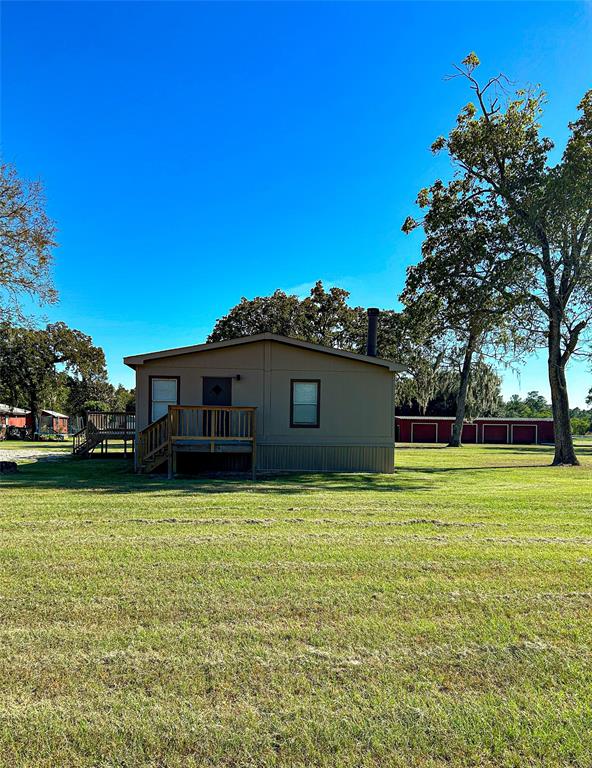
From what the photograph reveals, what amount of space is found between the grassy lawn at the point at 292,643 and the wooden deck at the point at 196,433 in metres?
5.18

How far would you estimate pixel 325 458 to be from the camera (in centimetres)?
1360

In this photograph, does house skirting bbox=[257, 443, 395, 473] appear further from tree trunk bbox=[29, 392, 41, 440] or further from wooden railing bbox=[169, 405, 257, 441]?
tree trunk bbox=[29, 392, 41, 440]

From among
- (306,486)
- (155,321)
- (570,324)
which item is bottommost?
(306,486)

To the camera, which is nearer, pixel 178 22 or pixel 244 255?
pixel 178 22

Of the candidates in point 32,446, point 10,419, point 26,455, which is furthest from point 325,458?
point 10,419

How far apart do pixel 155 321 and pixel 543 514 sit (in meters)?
29.4

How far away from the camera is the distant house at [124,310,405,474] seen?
13141mm

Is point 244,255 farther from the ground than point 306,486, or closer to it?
farther from the ground

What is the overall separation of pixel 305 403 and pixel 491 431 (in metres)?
37.1

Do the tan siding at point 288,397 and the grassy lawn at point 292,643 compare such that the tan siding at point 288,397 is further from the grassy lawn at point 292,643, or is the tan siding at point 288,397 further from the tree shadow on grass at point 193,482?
the grassy lawn at point 292,643

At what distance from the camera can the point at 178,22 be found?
10203 millimetres

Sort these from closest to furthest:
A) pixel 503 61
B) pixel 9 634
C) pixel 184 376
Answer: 1. pixel 9 634
2. pixel 184 376
3. pixel 503 61

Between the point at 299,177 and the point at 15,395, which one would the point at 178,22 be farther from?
the point at 15,395

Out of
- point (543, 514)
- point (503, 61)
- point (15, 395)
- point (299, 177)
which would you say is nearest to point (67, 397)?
point (15, 395)
